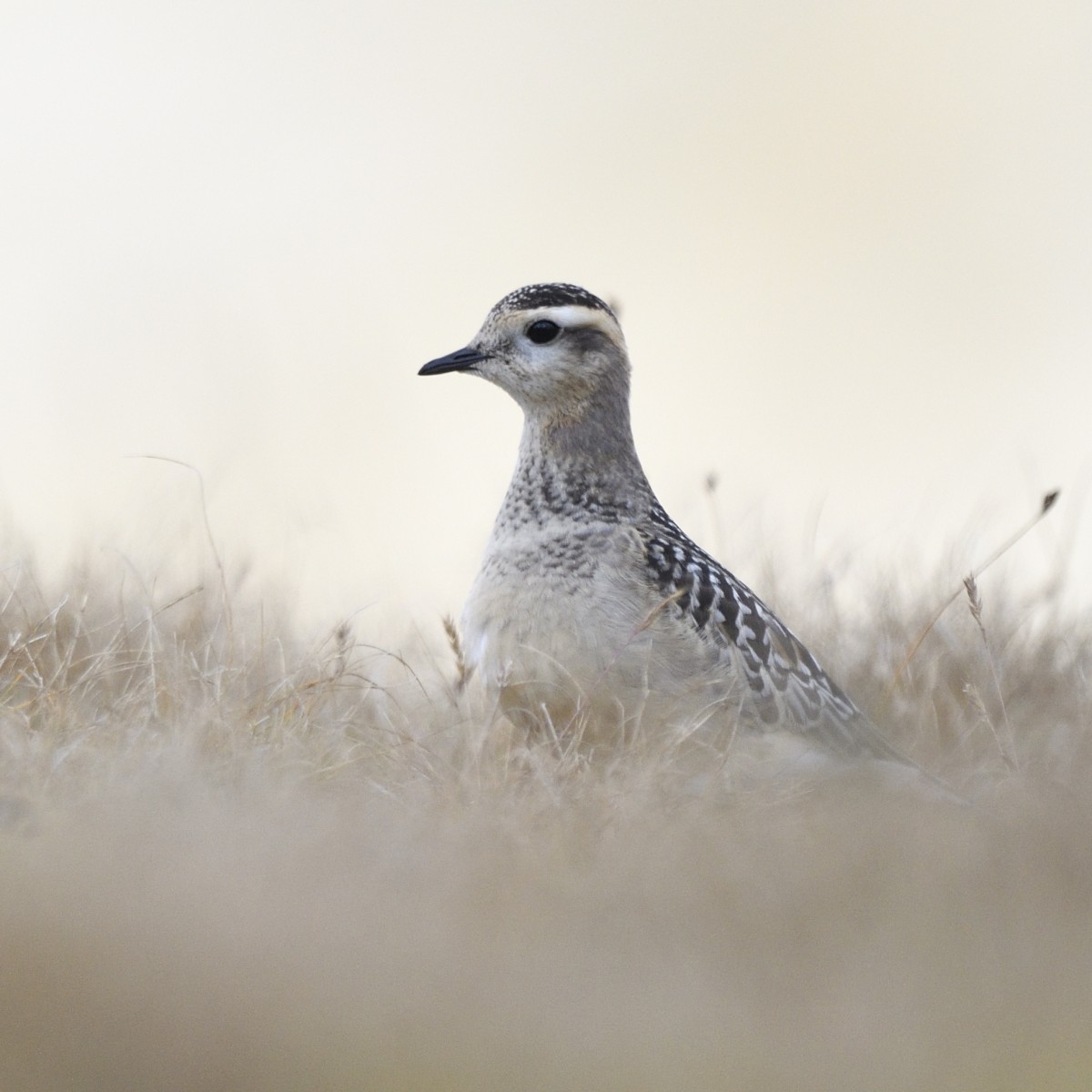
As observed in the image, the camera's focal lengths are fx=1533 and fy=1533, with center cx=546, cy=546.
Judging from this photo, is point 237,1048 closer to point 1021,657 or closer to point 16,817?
point 16,817

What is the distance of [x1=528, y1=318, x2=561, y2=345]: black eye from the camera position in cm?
746

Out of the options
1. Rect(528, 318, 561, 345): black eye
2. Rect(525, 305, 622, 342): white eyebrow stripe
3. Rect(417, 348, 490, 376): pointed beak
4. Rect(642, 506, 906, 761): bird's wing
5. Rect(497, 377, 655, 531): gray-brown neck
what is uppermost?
Rect(525, 305, 622, 342): white eyebrow stripe

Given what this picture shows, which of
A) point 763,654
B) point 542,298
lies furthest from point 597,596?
point 542,298

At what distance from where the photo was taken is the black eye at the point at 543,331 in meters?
7.46

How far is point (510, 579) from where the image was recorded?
6703 mm

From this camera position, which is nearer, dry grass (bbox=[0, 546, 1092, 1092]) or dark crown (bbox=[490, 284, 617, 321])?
dry grass (bbox=[0, 546, 1092, 1092])

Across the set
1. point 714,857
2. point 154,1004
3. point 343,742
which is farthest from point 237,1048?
point 343,742

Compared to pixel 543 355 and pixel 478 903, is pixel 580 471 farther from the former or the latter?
pixel 478 903

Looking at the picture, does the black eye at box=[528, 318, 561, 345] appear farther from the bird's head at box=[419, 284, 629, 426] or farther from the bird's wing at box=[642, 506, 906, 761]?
the bird's wing at box=[642, 506, 906, 761]

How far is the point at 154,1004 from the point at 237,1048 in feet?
Answer: 0.67

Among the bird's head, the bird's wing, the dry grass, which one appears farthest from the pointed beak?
the dry grass

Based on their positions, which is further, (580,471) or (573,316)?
(573,316)

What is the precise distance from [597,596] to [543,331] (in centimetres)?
159

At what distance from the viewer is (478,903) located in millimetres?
3996
